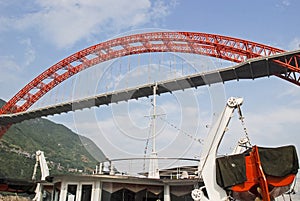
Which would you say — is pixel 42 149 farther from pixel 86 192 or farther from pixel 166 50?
pixel 86 192

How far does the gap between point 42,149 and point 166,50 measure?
6079 centimetres

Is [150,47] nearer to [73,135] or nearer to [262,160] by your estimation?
[262,160]

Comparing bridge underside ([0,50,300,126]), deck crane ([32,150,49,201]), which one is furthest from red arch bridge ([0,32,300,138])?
deck crane ([32,150,49,201])

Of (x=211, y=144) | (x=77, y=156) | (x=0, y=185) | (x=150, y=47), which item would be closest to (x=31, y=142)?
(x=77, y=156)

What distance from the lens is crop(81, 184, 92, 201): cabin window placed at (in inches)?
457

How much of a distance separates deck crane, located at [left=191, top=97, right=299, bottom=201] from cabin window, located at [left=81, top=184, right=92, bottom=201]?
5.02 meters

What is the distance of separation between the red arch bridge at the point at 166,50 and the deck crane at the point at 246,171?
18.3 meters

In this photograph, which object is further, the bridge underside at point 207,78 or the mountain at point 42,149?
the mountain at point 42,149

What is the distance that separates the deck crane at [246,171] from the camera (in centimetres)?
757

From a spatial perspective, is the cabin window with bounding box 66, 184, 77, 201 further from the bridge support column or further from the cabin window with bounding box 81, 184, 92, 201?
the bridge support column

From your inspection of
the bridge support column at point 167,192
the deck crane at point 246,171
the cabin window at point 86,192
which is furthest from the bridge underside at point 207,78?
the deck crane at point 246,171

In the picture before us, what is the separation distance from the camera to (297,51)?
24.0 metres

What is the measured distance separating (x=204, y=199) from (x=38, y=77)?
41.7 meters

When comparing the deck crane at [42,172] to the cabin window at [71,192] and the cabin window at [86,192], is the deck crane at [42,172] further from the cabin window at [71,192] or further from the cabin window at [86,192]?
the cabin window at [86,192]
